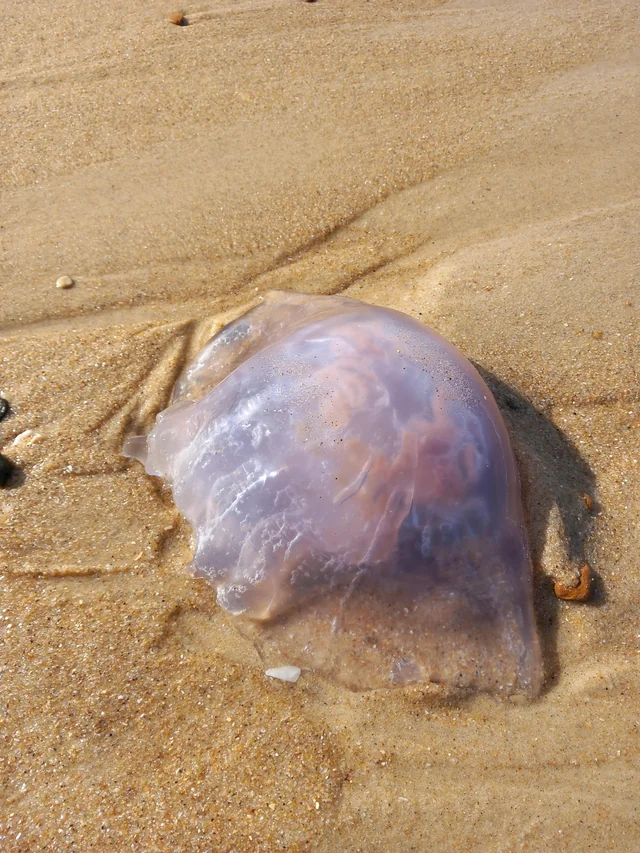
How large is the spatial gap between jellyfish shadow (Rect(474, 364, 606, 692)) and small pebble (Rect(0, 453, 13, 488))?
8.02ft

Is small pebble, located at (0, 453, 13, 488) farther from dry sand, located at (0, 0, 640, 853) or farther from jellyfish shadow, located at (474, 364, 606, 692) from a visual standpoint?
jellyfish shadow, located at (474, 364, 606, 692)

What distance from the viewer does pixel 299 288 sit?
3736mm

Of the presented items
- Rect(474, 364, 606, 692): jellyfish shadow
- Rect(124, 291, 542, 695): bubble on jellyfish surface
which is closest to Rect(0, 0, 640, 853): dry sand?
Rect(474, 364, 606, 692): jellyfish shadow

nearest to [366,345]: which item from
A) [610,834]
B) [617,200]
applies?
[610,834]

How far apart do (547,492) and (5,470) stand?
8.43 feet

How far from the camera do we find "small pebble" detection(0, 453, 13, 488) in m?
2.84

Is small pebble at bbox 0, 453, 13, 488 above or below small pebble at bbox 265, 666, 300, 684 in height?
above

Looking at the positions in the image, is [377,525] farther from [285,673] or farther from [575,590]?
[575,590]

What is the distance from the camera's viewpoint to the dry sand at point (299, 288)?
7.10ft

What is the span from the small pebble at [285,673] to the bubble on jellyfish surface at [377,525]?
32 mm

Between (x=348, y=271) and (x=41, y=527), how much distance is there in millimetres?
2328

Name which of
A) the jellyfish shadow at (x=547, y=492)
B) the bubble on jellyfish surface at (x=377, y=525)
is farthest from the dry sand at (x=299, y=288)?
the bubble on jellyfish surface at (x=377, y=525)

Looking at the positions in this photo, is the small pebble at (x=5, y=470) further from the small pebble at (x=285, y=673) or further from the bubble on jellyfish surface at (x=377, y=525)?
the small pebble at (x=285, y=673)

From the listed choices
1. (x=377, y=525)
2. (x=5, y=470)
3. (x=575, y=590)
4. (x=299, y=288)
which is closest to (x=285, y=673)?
(x=377, y=525)
